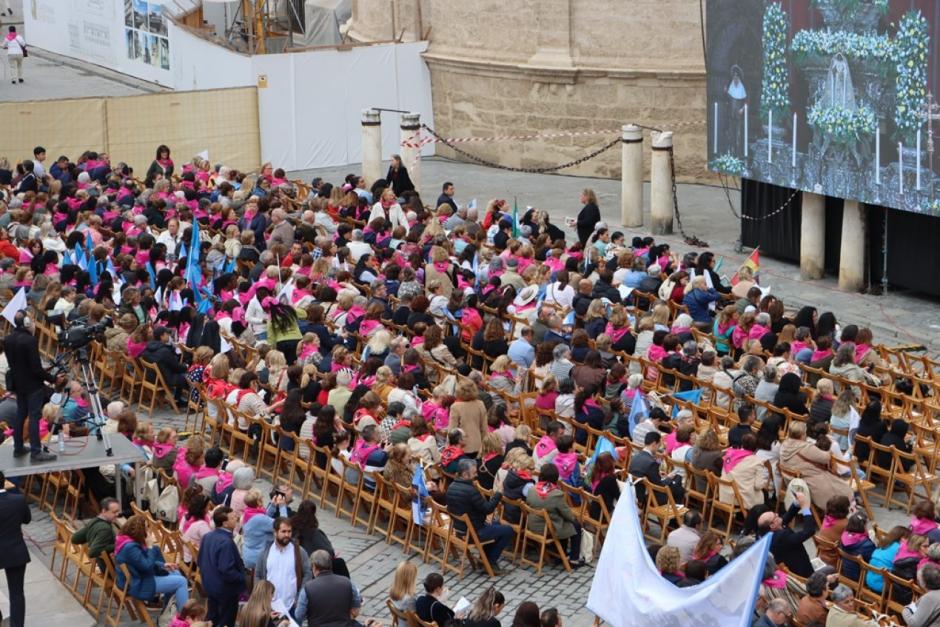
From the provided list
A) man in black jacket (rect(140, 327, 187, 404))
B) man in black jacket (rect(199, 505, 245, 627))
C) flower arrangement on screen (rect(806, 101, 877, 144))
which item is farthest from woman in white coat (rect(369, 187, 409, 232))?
man in black jacket (rect(199, 505, 245, 627))

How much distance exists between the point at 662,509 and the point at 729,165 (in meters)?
11.3

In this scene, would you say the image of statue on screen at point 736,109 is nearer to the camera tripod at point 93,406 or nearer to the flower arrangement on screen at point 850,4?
the flower arrangement on screen at point 850,4

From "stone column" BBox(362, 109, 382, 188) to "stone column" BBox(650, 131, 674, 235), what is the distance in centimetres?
603

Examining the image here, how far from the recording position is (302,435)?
662 inches

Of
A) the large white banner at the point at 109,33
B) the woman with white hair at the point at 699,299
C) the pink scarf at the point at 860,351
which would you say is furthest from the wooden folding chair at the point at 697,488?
the large white banner at the point at 109,33

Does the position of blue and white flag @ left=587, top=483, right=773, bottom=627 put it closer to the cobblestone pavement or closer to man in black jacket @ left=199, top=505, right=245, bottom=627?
the cobblestone pavement

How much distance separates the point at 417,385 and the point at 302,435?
180cm

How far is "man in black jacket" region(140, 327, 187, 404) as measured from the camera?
19375mm

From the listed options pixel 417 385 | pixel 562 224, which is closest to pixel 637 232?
pixel 562 224

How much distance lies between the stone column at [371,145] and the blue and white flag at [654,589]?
19909 millimetres

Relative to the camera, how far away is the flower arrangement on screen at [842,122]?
22594mm

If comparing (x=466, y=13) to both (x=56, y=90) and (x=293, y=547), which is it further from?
(x=293, y=547)

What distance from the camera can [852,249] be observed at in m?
23.9

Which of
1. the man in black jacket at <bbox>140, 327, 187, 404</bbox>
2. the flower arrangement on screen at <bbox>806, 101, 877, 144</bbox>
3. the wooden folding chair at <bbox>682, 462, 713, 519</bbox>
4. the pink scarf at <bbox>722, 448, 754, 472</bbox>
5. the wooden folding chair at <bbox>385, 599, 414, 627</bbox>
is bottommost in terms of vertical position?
A: the wooden folding chair at <bbox>385, 599, 414, 627</bbox>
